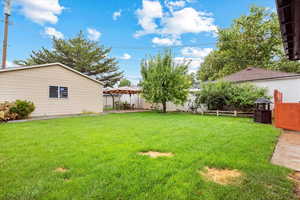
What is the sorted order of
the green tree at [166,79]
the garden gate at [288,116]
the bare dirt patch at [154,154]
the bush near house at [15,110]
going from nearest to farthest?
the bare dirt patch at [154,154]
the garden gate at [288,116]
the bush near house at [15,110]
the green tree at [166,79]

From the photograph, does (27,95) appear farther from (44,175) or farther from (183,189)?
(183,189)

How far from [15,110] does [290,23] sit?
10635 mm

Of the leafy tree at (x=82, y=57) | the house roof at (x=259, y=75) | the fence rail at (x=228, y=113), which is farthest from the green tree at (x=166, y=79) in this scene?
the leafy tree at (x=82, y=57)

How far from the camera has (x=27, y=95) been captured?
8.84 metres

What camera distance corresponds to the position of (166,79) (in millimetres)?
11242

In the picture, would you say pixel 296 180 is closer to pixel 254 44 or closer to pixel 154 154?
pixel 154 154

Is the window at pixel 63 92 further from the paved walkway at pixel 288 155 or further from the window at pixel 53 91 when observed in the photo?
the paved walkway at pixel 288 155

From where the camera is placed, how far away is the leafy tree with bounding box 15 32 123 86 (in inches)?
784

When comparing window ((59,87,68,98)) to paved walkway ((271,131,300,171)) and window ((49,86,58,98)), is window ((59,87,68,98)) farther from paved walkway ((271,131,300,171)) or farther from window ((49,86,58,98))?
paved walkway ((271,131,300,171))

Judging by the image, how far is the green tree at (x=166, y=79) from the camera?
36.8 feet

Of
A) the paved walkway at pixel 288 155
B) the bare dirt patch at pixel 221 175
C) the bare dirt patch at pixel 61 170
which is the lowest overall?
the paved walkway at pixel 288 155

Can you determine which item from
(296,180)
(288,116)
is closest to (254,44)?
(288,116)

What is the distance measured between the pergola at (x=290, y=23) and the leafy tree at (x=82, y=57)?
2005 cm

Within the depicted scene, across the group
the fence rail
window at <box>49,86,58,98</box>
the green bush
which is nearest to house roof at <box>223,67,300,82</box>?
the fence rail
